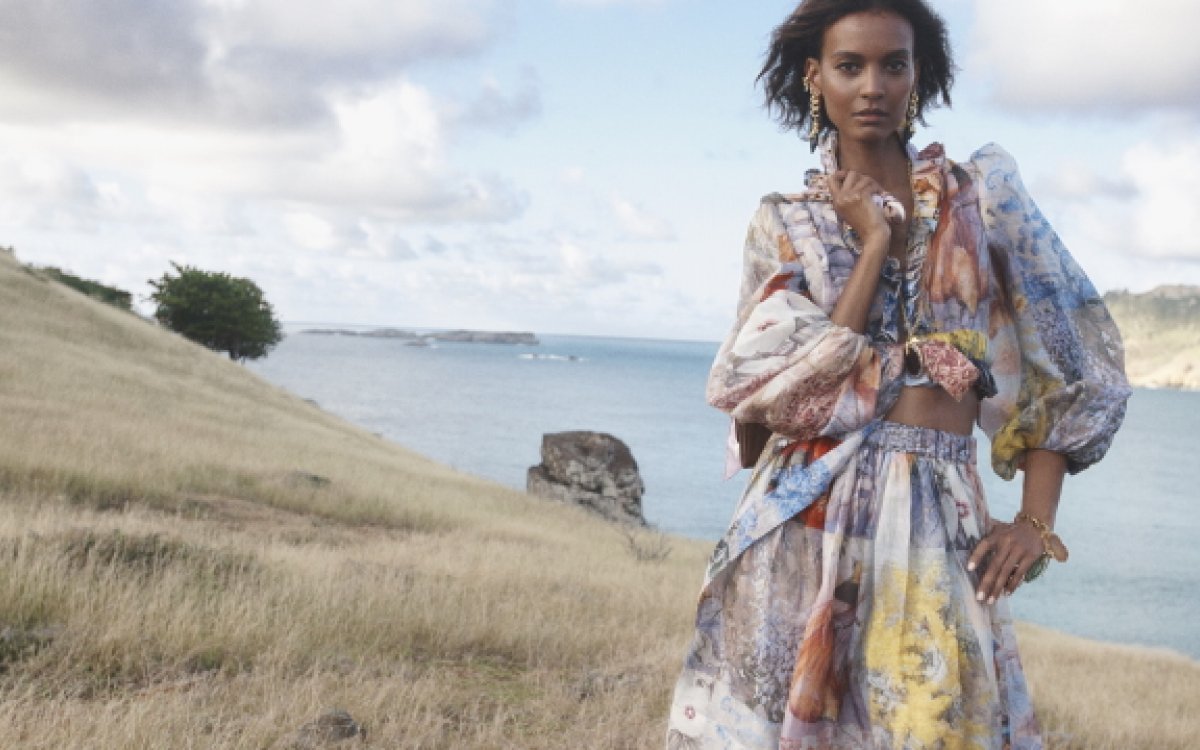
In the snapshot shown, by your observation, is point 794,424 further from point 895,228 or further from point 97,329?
point 97,329

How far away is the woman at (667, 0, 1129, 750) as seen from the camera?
2.44 metres

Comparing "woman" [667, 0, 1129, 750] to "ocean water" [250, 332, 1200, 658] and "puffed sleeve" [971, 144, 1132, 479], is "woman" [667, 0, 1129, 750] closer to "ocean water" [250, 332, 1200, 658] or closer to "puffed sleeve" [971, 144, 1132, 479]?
"puffed sleeve" [971, 144, 1132, 479]

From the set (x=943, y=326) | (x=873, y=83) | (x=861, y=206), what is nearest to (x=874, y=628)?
(x=943, y=326)

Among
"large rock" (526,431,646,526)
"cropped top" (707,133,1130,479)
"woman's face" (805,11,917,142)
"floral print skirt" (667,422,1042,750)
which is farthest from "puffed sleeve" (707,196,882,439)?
"large rock" (526,431,646,526)

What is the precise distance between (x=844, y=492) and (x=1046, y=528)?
51 centimetres

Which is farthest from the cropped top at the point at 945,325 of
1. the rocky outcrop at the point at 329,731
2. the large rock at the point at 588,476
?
the large rock at the point at 588,476

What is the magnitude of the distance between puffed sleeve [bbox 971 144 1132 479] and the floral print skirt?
217 mm

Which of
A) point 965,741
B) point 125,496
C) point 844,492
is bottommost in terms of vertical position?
point 125,496

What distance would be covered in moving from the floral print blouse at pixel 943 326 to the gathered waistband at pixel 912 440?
45 millimetres

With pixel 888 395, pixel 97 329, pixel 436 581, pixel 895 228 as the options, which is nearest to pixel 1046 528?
pixel 888 395

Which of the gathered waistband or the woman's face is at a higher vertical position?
the woman's face

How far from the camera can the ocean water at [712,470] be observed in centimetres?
3681

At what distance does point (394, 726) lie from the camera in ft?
15.6

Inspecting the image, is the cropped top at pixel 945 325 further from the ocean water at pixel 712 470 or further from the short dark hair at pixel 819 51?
the ocean water at pixel 712 470
